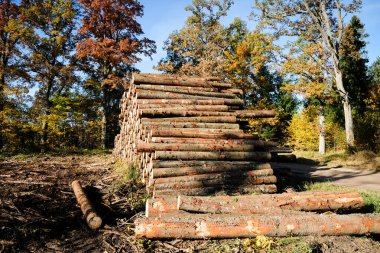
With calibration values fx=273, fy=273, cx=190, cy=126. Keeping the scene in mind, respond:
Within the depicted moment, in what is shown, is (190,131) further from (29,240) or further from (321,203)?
(29,240)

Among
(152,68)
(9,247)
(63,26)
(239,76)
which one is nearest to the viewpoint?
(9,247)

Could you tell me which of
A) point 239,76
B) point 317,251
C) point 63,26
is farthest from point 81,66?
point 317,251

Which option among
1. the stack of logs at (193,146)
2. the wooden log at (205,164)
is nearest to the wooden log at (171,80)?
the stack of logs at (193,146)

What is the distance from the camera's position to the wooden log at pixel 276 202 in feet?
15.8

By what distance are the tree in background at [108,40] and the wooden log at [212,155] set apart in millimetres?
15889

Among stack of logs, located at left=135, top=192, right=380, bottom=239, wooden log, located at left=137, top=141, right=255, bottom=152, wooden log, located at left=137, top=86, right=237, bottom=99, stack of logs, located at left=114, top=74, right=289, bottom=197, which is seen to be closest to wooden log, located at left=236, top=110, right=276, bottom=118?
stack of logs, located at left=114, top=74, right=289, bottom=197

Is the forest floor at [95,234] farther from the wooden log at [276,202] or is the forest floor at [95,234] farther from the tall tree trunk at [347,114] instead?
the tall tree trunk at [347,114]

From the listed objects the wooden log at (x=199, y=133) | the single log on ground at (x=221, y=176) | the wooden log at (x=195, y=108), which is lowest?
the single log on ground at (x=221, y=176)

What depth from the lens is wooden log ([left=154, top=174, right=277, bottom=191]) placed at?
6.16 m

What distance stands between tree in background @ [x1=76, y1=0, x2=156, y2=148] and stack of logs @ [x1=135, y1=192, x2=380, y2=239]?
58.6ft

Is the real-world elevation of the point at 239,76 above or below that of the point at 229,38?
below

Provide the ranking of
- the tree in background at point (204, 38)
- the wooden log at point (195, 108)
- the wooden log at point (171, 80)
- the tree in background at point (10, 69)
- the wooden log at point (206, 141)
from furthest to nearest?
the tree in background at point (204, 38)
the tree in background at point (10, 69)
the wooden log at point (171, 80)
the wooden log at point (195, 108)
the wooden log at point (206, 141)

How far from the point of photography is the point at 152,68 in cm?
2961

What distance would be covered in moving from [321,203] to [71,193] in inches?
218
